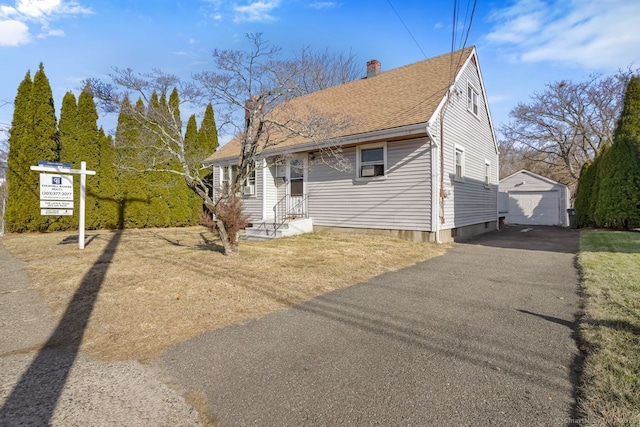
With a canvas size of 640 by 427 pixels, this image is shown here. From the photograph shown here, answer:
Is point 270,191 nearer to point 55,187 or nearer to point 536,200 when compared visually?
point 55,187

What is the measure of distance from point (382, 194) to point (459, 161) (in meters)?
3.51

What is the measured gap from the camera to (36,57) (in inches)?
496

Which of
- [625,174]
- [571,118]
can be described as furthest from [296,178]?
[571,118]

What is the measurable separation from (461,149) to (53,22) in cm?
1339

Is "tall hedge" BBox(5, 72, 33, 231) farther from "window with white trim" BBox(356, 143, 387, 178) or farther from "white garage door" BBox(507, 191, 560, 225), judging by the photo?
"white garage door" BBox(507, 191, 560, 225)

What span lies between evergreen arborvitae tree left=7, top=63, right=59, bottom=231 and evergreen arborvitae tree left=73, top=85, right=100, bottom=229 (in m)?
1.01

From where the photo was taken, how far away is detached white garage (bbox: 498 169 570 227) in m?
21.5

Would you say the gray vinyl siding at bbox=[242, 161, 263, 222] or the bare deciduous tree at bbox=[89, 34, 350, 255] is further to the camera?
the gray vinyl siding at bbox=[242, 161, 263, 222]

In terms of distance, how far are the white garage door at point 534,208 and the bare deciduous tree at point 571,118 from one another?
7.75 metres

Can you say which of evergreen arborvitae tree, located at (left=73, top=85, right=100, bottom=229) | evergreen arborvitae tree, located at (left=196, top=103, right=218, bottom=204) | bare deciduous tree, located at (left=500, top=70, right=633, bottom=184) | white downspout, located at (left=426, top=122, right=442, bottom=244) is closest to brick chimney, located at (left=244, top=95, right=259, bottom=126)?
white downspout, located at (left=426, top=122, right=442, bottom=244)

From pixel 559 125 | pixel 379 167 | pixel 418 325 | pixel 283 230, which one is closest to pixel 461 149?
pixel 379 167

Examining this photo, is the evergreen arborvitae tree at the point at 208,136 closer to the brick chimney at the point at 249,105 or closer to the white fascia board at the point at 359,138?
the white fascia board at the point at 359,138

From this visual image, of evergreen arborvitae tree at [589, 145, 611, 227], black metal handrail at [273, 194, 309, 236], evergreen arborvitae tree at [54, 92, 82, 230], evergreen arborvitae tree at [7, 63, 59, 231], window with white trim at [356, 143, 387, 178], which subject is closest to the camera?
window with white trim at [356, 143, 387, 178]

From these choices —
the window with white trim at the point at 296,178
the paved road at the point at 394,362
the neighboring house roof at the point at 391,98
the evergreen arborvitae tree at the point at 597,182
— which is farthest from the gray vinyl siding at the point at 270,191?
the evergreen arborvitae tree at the point at 597,182
